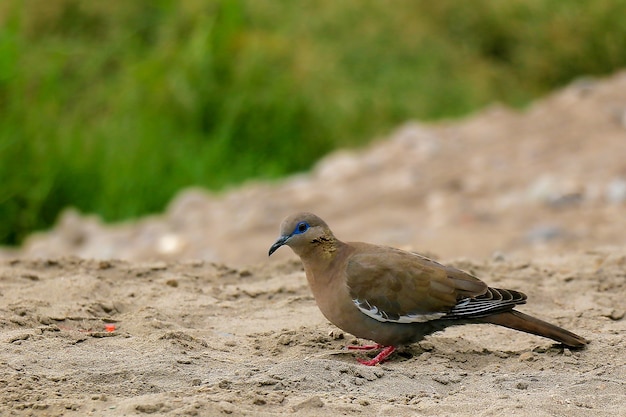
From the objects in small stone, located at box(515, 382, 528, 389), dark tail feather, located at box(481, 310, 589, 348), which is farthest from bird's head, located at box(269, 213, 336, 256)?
small stone, located at box(515, 382, 528, 389)

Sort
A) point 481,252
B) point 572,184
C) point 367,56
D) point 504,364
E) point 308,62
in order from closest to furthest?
point 504,364 → point 481,252 → point 572,184 → point 308,62 → point 367,56

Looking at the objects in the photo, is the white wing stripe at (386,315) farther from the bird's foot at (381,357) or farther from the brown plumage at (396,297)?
the bird's foot at (381,357)

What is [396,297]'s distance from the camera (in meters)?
4.75

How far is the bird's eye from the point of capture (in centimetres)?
490

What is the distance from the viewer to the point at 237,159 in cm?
1214

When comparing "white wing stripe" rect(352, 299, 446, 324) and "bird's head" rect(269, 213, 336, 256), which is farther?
"bird's head" rect(269, 213, 336, 256)

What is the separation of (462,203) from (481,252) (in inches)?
64.5

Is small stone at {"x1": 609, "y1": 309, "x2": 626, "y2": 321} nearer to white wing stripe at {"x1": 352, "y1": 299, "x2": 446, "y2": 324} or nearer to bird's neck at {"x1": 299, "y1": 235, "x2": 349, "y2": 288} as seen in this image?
white wing stripe at {"x1": 352, "y1": 299, "x2": 446, "y2": 324}

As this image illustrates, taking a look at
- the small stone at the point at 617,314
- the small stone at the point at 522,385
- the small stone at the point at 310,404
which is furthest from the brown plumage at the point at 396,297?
the small stone at the point at 310,404

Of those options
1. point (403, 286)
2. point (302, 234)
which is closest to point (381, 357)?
point (403, 286)

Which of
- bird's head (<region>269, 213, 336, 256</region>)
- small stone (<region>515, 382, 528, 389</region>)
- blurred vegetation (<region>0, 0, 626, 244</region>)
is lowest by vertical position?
Answer: small stone (<region>515, 382, 528, 389</region>)

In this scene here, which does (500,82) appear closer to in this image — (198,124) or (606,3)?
(606,3)

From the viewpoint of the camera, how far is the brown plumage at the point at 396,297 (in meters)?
4.70

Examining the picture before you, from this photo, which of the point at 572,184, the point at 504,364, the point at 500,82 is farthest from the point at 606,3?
the point at 504,364
